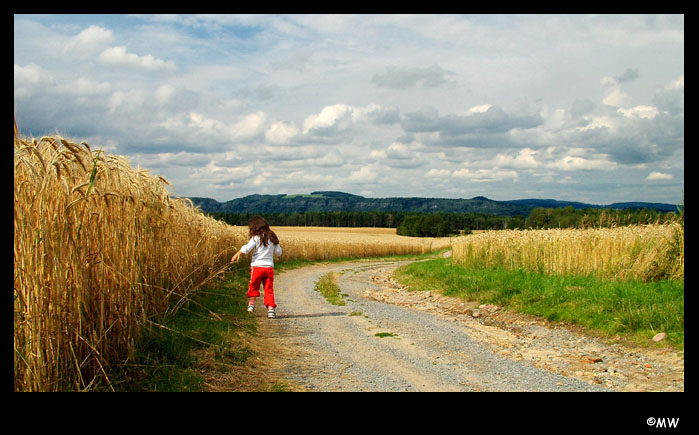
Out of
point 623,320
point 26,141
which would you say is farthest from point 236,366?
point 623,320

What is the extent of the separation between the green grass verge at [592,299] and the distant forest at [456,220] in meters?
4.21

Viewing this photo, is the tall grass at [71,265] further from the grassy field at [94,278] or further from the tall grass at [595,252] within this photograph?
the tall grass at [595,252]

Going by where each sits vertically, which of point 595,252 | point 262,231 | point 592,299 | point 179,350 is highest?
point 262,231

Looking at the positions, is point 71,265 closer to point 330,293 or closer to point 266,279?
point 266,279

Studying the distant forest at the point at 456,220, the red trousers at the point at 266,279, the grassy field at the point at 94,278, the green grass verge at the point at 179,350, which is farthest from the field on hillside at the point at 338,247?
the grassy field at the point at 94,278

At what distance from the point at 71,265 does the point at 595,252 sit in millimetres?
14608

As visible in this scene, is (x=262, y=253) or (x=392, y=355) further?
(x=262, y=253)

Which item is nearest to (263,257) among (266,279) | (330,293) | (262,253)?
(262,253)

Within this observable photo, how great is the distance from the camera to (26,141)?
506cm

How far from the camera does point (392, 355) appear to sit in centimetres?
785

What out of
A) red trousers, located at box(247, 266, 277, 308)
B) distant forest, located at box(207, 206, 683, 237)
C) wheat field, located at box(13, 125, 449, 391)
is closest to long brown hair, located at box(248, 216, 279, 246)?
red trousers, located at box(247, 266, 277, 308)

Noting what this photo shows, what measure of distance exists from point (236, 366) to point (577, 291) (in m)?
8.93

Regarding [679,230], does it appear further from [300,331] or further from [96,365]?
[96,365]
